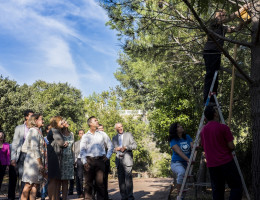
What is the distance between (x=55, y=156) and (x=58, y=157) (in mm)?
71

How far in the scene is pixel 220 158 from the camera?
15.4 ft

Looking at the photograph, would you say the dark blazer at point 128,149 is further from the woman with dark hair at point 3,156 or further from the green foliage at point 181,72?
the woman with dark hair at point 3,156

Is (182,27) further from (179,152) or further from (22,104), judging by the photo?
(22,104)

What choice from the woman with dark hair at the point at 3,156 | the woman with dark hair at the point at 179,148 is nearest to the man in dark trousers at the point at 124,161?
the woman with dark hair at the point at 179,148

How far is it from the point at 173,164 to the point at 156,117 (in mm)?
6974

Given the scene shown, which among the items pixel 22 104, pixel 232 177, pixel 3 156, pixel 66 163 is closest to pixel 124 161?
pixel 66 163

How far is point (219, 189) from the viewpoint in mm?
4809

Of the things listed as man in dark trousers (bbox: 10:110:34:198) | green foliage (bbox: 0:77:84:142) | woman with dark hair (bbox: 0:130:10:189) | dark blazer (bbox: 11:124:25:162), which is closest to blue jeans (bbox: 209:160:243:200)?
man in dark trousers (bbox: 10:110:34:198)

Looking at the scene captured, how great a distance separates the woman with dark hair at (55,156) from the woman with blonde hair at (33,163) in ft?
1.24

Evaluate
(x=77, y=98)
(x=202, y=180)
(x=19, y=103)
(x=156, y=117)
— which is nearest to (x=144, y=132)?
(x=19, y=103)

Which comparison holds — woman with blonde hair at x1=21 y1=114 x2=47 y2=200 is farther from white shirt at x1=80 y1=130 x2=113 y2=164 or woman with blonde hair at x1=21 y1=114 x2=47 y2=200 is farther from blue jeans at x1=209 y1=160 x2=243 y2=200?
blue jeans at x1=209 y1=160 x2=243 y2=200

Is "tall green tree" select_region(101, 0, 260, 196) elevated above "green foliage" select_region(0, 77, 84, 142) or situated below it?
below

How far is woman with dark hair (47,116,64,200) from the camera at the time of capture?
6.20 metres

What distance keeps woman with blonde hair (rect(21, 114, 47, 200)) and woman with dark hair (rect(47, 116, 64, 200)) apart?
0.38m
